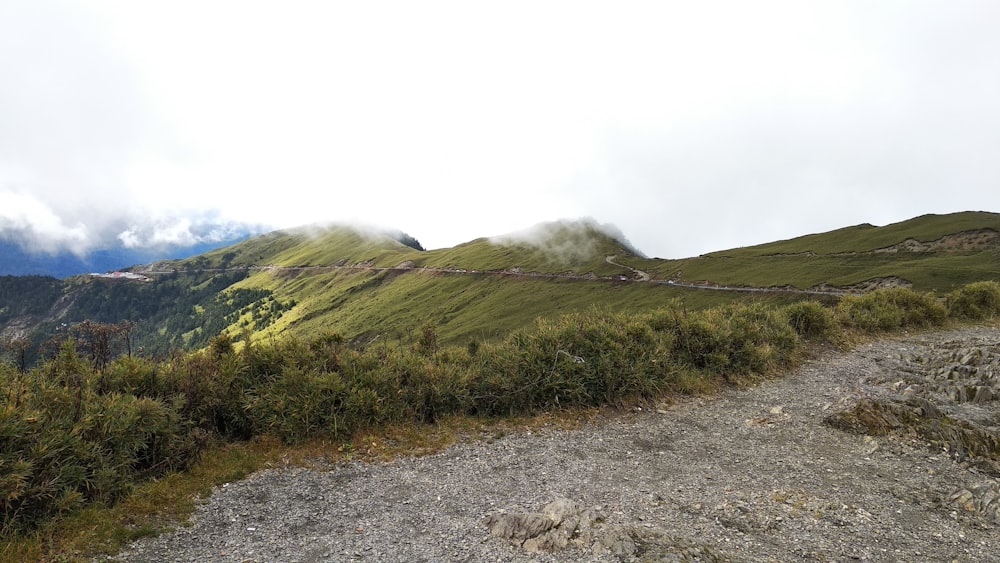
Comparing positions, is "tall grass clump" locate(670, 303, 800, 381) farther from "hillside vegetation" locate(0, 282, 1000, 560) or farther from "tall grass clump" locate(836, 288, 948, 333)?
"tall grass clump" locate(836, 288, 948, 333)

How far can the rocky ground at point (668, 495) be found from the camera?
24.0 feet

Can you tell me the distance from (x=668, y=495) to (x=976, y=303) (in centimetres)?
3239

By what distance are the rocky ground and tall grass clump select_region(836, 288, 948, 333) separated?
1043cm

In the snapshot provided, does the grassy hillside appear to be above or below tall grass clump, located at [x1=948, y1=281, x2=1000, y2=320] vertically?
above

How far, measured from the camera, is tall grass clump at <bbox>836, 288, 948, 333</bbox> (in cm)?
2425

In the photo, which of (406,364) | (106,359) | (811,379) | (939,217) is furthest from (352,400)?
(939,217)

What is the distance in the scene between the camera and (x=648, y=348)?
1639 cm

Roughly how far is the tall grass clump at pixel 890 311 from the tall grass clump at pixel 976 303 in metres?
1.38

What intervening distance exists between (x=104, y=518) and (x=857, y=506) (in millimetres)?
13445

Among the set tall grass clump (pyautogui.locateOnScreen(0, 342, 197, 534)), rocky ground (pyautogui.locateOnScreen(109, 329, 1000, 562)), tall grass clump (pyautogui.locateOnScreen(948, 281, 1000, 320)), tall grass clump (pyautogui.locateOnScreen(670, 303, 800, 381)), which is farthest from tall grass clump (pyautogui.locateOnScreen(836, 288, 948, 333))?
tall grass clump (pyautogui.locateOnScreen(0, 342, 197, 534))

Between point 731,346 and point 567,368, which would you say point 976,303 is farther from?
point 567,368

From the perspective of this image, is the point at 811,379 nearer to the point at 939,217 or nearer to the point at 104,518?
the point at 104,518

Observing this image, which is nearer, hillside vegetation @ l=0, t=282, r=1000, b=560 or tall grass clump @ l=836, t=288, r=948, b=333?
hillside vegetation @ l=0, t=282, r=1000, b=560

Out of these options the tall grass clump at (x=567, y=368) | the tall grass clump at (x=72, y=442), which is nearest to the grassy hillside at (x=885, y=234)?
the tall grass clump at (x=567, y=368)
